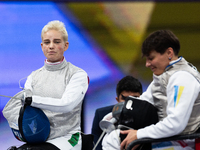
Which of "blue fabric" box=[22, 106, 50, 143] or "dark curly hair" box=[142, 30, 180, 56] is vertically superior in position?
"dark curly hair" box=[142, 30, 180, 56]

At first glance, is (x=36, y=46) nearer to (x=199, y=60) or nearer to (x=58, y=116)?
(x=58, y=116)

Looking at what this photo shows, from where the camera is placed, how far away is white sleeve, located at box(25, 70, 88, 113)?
163cm

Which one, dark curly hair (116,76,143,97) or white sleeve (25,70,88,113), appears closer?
white sleeve (25,70,88,113)

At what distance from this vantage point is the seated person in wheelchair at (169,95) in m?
1.42

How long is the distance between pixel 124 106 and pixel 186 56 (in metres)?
1.85

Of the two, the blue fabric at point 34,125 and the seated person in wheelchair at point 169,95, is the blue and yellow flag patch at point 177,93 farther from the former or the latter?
the blue fabric at point 34,125

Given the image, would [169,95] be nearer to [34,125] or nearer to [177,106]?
[177,106]

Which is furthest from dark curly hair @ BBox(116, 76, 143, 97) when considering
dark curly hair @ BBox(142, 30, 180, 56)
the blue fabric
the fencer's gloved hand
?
the fencer's gloved hand

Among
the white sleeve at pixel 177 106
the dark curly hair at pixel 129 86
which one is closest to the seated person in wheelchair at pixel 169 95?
the white sleeve at pixel 177 106

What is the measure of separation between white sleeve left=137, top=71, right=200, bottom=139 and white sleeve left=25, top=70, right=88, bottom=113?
48 centimetres

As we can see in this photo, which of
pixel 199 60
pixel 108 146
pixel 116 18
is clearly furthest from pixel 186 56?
pixel 108 146

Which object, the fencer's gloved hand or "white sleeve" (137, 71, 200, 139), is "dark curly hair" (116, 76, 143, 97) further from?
the fencer's gloved hand

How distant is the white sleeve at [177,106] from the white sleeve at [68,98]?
0.48 meters

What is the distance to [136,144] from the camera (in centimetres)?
147
